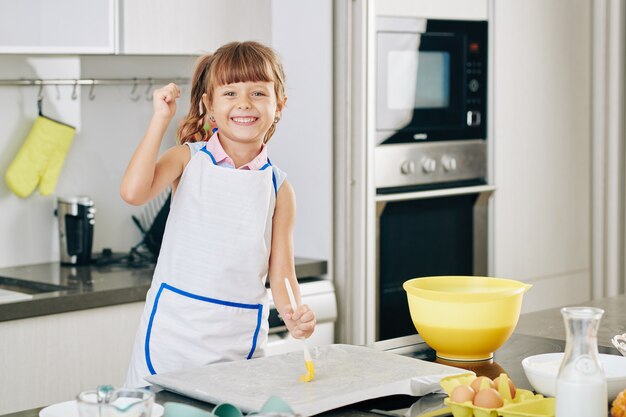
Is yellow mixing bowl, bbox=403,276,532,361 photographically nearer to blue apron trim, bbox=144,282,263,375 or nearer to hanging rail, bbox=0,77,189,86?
blue apron trim, bbox=144,282,263,375

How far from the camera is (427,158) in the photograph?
3.34m

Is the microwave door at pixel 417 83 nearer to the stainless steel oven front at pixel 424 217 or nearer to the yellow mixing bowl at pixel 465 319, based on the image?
the stainless steel oven front at pixel 424 217

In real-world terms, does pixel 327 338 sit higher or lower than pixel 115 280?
lower

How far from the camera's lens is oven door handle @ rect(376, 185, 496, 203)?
126 inches

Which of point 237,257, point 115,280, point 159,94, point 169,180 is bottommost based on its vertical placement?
point 115,280

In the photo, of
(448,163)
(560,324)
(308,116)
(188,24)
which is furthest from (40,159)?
(560,324)

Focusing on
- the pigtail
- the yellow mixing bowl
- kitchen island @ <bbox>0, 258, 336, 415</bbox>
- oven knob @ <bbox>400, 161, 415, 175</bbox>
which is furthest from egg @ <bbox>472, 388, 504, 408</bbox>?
oven knob @ <bbox>400, 161, 415, 175</bbox>

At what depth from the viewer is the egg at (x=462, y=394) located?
1391mm

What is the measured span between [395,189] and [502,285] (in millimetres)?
1365

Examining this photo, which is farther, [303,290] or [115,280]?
[303,290]

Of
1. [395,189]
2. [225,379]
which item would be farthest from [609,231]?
[225,379]

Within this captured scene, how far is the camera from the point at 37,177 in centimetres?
304

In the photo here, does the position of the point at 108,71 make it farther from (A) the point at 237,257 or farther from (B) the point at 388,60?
(A) the point at 237,257

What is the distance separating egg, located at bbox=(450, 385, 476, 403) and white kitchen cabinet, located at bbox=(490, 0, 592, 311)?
222cm
